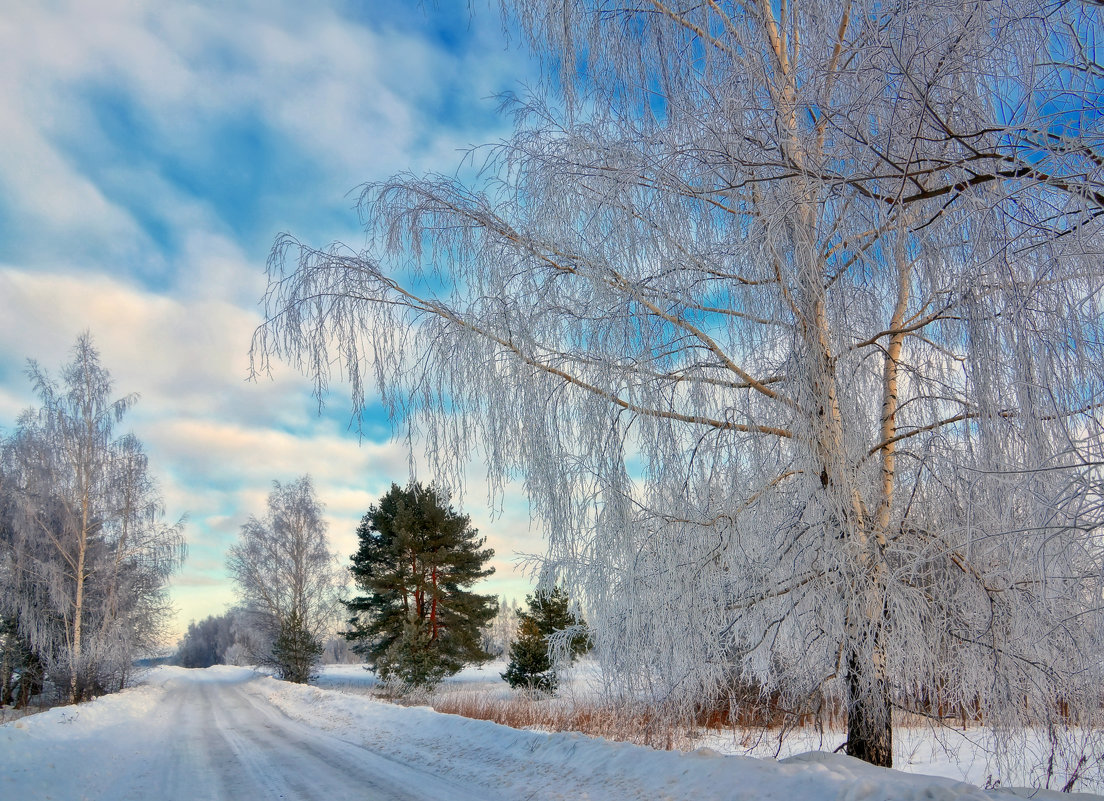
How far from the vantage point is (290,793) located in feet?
21.6

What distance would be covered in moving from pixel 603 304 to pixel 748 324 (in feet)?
2.49

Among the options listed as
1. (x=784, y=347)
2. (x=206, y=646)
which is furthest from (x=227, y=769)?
(x=206, y=646)

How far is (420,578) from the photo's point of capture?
22672 mm

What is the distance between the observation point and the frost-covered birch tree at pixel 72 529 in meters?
17.6

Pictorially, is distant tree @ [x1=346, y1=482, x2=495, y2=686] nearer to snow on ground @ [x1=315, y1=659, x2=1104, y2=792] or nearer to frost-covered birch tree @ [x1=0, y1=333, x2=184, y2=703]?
frost-covered birch tree @ [x1=0, y1=333, x2=184, y2=703]

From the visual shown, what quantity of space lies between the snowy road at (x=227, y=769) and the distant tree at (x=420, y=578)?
1020 cm

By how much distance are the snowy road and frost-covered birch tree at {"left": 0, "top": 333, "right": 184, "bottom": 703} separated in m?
7.48

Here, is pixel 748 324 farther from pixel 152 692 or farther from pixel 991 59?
pixel 152 692

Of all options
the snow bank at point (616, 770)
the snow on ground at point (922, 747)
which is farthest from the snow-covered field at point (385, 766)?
the snow on ground at point (922, 747)

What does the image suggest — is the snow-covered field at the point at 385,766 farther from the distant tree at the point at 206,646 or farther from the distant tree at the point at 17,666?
the distant tree at the point at 206,646

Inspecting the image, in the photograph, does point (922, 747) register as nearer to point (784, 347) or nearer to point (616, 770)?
point (616, 770)

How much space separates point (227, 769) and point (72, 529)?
44.1 feet

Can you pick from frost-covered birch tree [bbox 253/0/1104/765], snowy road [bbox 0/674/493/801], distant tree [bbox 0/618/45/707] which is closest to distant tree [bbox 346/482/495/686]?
distant tree [bbox 0/618/45/707]

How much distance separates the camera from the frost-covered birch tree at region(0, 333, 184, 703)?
17609 mm
